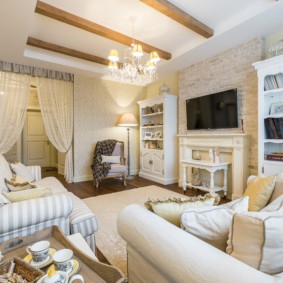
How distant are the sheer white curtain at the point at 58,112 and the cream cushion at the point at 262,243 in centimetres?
446

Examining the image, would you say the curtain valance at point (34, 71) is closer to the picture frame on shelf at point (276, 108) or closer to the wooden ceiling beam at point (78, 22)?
the wooden ceiling beam at point (78, 22)

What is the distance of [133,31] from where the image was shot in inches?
121

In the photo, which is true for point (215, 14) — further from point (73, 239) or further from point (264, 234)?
point (73, 239)

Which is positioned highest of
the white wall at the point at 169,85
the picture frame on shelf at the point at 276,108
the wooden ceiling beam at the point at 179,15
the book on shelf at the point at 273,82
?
the wooden ceiling beam at the point at 179,15

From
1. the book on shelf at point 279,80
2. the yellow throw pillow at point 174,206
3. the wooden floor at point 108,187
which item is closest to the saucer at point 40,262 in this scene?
the yellow throw pillow at point 174,206

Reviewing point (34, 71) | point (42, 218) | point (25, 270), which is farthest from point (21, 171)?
point (34, 71)

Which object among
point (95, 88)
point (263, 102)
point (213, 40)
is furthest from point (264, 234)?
point (95, 88)

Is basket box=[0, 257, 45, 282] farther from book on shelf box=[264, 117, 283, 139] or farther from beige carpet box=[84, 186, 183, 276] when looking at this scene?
book on shelf box=[264, 117, 283, 139]

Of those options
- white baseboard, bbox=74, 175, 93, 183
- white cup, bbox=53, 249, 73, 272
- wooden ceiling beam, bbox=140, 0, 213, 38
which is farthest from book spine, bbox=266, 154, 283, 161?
white baseboard, bbox=74, 175, 93, 183

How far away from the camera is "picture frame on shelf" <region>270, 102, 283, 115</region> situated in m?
2.75

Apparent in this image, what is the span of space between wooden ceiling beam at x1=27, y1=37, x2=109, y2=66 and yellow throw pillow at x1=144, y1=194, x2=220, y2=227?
352 cm

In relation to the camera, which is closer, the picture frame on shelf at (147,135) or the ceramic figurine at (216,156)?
the ceramic figurine at (216,156)

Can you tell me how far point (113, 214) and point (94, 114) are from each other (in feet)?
9.59

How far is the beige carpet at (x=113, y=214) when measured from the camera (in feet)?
6.04
